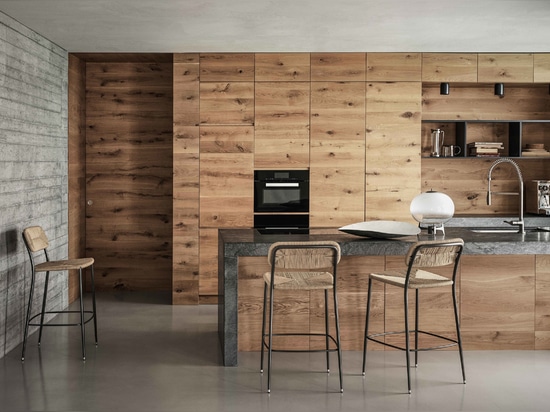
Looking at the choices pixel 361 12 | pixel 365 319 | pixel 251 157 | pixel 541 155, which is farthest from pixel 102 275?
pixel 541 155

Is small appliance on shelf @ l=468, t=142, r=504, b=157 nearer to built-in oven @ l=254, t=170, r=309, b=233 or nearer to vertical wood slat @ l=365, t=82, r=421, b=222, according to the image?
vertical wood slat @ l=365, t=82, r=421, b=222

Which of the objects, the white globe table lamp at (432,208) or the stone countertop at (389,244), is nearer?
the stone countertop at (389,244)

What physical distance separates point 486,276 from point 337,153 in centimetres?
239

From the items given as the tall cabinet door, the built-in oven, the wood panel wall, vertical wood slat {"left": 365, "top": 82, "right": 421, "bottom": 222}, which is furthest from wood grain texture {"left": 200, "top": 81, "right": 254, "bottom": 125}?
vertical wood slat {"left": 365, "top": 82, "right": 421, "bottom": 222}

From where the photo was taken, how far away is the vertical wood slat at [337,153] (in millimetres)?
7102

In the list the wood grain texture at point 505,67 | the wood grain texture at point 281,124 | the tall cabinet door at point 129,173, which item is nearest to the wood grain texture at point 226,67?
the wood grain texture at point 281,124

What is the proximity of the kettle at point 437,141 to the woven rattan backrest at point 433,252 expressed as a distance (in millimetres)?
3259

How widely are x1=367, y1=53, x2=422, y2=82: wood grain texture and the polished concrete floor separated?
306 centimetres

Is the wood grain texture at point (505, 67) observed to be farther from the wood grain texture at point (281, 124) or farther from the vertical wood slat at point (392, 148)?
the wood grain texture at point (281, 124)

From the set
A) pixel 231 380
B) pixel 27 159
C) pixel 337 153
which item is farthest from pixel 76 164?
pixel 231 380

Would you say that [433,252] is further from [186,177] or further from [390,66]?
[186,177]

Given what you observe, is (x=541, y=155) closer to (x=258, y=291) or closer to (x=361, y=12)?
(x=361, y=12)

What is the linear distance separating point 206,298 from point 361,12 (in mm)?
3389

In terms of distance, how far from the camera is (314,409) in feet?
13.2
